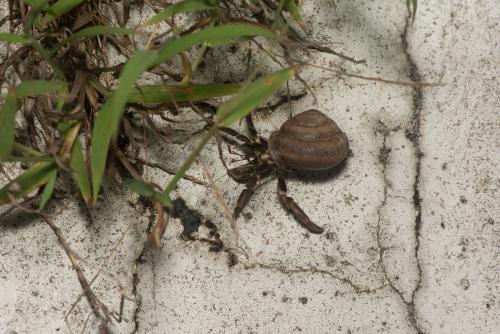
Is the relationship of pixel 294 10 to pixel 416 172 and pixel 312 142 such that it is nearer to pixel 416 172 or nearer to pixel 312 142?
pixel 312 142

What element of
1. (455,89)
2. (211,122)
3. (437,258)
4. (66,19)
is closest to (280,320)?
(437,258)

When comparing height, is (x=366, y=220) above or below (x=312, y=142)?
below

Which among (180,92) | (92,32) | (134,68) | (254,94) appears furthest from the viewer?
(180,92)

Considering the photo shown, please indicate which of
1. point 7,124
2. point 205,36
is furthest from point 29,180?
point 205,36

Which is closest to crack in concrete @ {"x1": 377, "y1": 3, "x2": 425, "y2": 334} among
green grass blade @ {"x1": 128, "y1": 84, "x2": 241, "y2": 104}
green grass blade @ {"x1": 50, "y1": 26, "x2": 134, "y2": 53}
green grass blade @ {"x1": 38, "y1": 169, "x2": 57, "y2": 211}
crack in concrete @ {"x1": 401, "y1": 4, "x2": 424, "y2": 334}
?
crack in concrete @ {"x1": 401, "y1": 4, "x2": 424, "y2": 334}

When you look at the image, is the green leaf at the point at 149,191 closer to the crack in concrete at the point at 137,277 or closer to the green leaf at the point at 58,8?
the crack in concrete at the point at 137,277

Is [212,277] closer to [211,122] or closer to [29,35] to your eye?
[211,122]

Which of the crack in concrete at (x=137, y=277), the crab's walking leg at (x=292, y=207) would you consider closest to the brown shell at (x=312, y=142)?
the crab's walking leg at (x=292, y=207)
